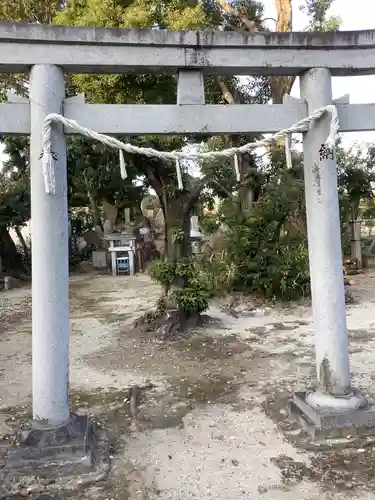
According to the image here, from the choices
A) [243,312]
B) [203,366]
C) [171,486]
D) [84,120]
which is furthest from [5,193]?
[171,486]

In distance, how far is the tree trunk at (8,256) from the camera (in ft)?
51.2

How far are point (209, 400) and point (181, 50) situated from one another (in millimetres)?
3333

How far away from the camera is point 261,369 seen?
5863 mm

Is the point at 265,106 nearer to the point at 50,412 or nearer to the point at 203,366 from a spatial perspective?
the point at 50,412

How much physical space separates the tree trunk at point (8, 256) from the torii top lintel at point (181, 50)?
12.9 meters

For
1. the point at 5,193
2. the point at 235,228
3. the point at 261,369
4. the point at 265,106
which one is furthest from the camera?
the point at 5,193

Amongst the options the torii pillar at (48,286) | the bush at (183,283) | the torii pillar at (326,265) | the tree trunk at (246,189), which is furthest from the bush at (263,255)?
the torii pillar at (48,286)

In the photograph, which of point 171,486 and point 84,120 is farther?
point 84,120

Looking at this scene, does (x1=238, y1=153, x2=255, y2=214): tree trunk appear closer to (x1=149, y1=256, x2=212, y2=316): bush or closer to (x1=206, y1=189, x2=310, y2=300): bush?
(x1=206, y1=189, x2=310, y2=300): bush

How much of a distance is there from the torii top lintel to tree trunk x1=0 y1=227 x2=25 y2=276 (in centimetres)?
1292

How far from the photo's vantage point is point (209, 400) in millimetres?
4895

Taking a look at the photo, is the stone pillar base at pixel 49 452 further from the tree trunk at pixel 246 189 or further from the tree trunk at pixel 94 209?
the tree trunk at pixel 94 209

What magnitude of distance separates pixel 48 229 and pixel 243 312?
20.1ft

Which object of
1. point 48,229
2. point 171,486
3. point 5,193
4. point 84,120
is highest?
point 5,193
